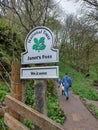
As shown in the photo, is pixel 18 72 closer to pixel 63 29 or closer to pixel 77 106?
pixel 77 106

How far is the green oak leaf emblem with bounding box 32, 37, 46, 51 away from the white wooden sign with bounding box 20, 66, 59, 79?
295mm

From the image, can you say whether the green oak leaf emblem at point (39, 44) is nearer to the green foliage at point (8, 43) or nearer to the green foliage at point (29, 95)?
the green foliage at point (29, 95)

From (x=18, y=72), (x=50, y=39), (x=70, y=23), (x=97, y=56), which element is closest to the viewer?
(x=50, y=39)

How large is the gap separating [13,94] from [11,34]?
306 inches

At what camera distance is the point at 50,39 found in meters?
3.87

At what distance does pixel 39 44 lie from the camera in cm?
400

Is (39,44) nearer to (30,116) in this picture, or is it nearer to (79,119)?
(30,116)

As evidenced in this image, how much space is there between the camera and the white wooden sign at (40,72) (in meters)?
3.82

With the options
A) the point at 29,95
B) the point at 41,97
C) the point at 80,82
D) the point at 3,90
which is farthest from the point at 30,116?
the point at 80,82

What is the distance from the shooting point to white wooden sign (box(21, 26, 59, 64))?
12.7ft

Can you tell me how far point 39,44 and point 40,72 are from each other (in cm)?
41

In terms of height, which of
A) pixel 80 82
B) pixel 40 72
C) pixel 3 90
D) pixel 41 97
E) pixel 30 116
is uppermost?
pixel 40 72

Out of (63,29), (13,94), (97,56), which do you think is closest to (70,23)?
(63,29)

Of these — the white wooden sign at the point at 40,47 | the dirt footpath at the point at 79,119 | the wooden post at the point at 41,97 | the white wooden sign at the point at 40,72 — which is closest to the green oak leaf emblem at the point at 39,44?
the white wooden sign at the point at 40,47
